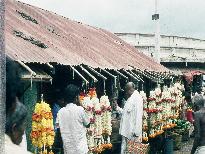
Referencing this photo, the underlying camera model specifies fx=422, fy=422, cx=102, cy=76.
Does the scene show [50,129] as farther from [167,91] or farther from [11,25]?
[167,91]

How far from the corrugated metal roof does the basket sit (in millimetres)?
2346

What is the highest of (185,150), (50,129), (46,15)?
(46,15)

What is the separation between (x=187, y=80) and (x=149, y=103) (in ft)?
33.5

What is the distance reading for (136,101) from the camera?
931 cm

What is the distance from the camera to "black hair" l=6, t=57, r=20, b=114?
2.78m

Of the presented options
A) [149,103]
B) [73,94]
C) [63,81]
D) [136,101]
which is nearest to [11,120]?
[73,94]

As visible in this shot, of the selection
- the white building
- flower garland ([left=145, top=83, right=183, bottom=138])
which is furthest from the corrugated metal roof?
the white building

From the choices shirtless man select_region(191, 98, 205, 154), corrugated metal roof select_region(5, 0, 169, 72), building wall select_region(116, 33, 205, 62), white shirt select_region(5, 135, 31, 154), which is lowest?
shirtless man select_region(191, 98, 205, 154)

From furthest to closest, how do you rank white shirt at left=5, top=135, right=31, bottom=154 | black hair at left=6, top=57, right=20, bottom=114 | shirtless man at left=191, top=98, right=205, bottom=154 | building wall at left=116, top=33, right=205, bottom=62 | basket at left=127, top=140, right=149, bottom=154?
1. building wall at left=116, top=33, right=205, bottom=62
2. basket at left=127, top=140, right=149, bottom=154
3. shirtless man at left=191, top=98, right=205, bottom=154
4. black hair at left=6, top=57, right=20, bottom=114
5. white shirt at left=5, top=135, right=31, bottom=154

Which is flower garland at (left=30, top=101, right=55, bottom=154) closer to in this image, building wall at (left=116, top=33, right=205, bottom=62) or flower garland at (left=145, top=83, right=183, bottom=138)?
flower garland at (left=145, top=83, right=183, bottom=138)

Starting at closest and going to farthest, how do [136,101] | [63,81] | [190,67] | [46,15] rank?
[136,101], [63,81], [46,15], [190,67]

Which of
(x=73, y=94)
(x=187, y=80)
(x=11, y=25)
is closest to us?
(x=73, y=94)

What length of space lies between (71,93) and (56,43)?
4.31 m

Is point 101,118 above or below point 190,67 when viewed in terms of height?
below
